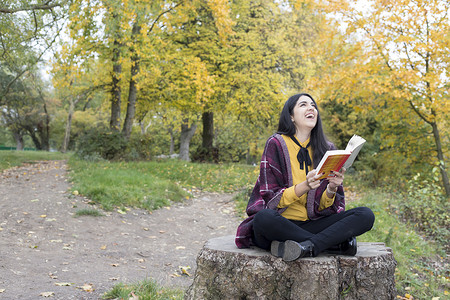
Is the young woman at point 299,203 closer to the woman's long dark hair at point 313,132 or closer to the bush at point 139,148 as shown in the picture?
the woman's long dark hair at point 313,132

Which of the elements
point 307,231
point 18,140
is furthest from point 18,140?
point 307,231

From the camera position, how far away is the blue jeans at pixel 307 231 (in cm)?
287

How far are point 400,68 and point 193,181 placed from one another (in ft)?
21.4

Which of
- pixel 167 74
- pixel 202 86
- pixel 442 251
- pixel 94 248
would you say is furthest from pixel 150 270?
pixel 167 74

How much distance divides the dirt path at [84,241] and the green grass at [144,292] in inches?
10.3

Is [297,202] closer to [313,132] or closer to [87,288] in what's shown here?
[313,132]

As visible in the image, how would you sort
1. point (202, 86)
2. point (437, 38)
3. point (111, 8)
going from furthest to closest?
point (202, 86)
point (111, 8)
point (437, 38)

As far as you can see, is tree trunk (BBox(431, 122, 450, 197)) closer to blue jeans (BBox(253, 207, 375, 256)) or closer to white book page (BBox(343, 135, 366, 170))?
blue jeans (BBox(253, 207, 375, 256))

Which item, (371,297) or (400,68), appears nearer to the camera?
(371,297)

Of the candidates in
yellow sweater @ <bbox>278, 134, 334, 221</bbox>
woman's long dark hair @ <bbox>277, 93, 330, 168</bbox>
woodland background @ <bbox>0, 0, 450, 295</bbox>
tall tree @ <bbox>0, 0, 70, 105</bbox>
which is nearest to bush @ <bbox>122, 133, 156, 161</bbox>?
woodland background @ <bbox>0, 0, 450, 295</bbox>

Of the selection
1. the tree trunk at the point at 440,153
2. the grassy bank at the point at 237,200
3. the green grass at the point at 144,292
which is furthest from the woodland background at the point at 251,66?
the green grass at the point at 144,292

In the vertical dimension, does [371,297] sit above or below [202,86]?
below

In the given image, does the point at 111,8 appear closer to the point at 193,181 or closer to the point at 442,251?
the point at 193,181

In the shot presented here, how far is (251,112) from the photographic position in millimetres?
15266
